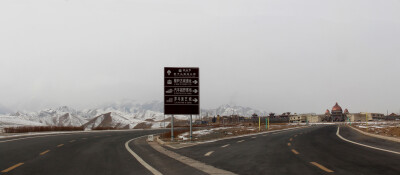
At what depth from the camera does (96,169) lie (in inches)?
415

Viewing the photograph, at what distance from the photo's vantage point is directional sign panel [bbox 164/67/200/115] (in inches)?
988

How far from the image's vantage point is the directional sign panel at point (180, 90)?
988 inches

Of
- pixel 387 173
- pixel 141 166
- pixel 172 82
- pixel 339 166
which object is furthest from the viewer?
pixel 172 82

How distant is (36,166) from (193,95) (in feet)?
50.1

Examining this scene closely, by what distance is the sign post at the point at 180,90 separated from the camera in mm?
25094

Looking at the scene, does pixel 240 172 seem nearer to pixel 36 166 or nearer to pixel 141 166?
pixel 141 166

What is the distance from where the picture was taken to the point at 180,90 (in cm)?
2522

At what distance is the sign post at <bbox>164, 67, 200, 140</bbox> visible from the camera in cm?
2509

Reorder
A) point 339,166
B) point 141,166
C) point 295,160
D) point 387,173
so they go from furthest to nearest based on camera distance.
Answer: point 295,160 → point 141,166 → point 339,166 → point 387,173

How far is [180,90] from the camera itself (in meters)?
25.2

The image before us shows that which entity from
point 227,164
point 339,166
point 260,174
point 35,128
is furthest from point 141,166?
point 35,128

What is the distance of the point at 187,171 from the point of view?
10125mm

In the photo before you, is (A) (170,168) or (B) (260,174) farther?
(A) (170,168)

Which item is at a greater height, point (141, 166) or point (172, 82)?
point (172, 82)
